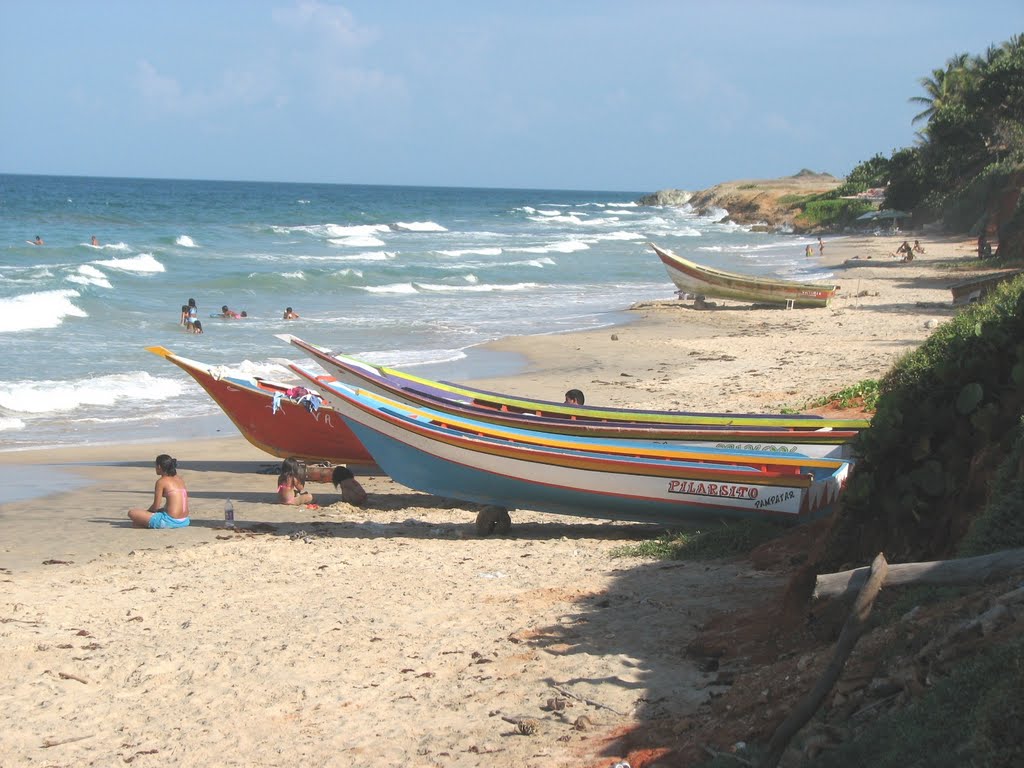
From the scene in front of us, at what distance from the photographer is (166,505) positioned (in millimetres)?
11008

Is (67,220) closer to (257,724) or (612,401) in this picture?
(612,401)

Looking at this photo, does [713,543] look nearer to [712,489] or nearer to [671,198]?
[712,489]

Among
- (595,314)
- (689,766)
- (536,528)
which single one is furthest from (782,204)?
(689,766)

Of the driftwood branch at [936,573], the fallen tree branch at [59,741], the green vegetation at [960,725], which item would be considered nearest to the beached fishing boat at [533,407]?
the driftwood branch at [936,573]

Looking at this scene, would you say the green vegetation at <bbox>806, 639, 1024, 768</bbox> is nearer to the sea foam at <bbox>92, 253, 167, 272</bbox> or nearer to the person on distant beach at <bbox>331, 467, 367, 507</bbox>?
the person on distant beach at <bbox>331, 467, 367, 507</bbox>

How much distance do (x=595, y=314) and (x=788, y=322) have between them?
5344 millimetres

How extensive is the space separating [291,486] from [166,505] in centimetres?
133

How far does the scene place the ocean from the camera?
17672mm

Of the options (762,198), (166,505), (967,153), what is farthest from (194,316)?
→ (762,198)

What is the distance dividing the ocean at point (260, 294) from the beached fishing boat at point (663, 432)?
539 cm

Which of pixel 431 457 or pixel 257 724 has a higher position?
pixel 431 457

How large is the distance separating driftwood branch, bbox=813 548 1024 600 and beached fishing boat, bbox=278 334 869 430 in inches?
217

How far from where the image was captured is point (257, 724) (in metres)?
5.97

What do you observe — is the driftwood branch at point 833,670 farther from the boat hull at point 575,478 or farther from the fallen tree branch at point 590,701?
the boat hull at point 575,478
